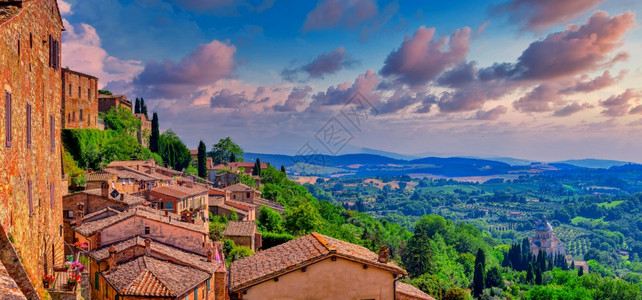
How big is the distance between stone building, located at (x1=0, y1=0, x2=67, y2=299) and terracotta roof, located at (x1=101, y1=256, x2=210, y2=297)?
483 centimetres

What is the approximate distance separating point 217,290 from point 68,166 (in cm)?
3131

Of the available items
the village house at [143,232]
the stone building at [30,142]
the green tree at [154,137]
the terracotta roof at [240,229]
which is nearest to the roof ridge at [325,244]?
the stone building at [30,142]

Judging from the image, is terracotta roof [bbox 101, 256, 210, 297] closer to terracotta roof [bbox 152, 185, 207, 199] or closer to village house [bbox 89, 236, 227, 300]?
village house [bbox 89, 236, 227, 300]

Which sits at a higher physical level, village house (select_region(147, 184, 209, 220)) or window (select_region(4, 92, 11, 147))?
window (select_region(4, 92, 11, 147))

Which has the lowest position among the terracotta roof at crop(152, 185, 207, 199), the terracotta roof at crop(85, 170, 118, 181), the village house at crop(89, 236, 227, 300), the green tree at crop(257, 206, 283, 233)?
the green tree at crop(257, 206, 283, 233)

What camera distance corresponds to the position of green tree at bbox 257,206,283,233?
2434 inches

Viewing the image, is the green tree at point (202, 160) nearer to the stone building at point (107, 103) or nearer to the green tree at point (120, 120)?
the green tree at point (120, 120)

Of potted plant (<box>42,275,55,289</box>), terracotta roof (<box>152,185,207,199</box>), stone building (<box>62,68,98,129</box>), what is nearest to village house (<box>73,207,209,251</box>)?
terracotta roof (<box>152,185,207,199</box>)

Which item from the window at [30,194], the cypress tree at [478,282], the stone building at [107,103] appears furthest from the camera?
the cypress tree at [478,282]

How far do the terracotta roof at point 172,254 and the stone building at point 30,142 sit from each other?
845 cm

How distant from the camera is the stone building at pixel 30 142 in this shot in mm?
10625

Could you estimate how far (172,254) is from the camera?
26.9 metres

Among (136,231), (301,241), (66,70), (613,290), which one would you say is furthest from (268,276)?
(613,290)

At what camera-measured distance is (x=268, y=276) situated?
1709 centimetres
